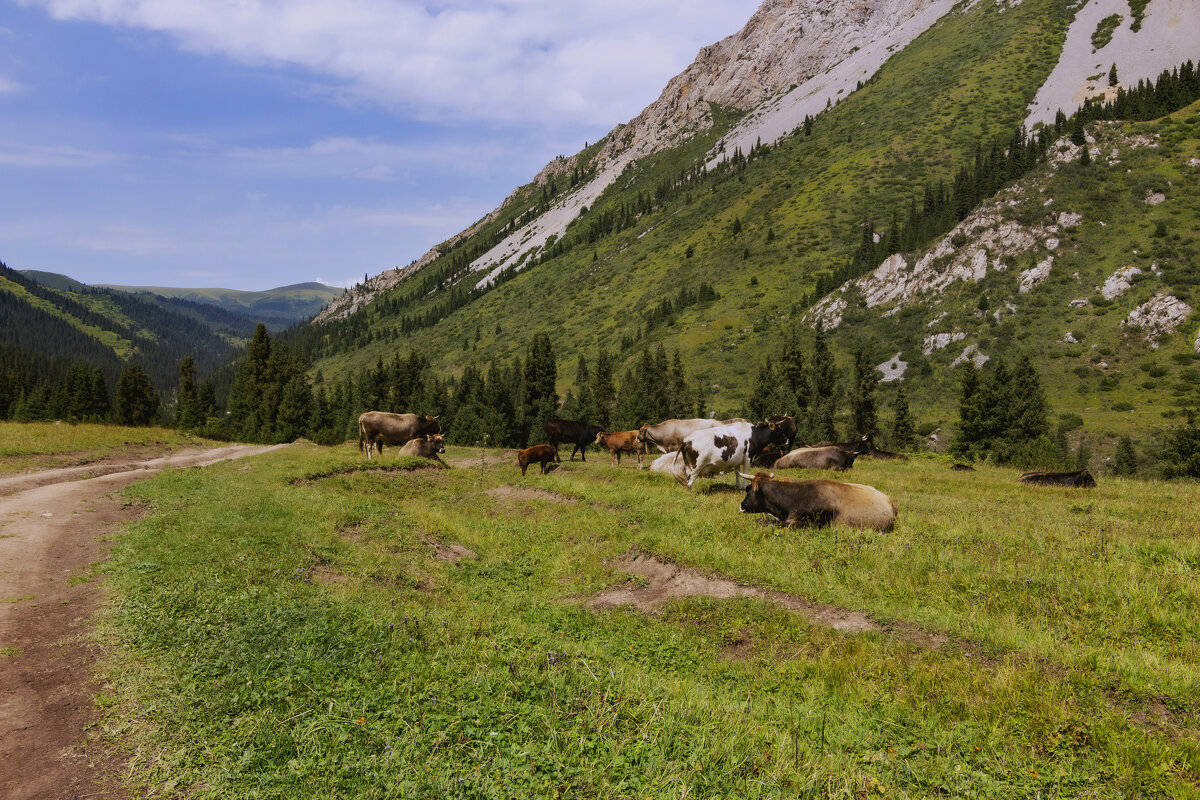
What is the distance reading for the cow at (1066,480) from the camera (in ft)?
75.0

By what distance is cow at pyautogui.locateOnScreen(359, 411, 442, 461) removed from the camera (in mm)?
31234

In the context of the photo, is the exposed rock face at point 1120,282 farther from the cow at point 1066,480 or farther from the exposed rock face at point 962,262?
the cow at point 1066,480

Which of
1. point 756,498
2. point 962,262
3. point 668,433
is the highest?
point 962,262

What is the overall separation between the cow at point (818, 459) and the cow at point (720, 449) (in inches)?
268

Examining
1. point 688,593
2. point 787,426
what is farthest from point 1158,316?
point 688,593

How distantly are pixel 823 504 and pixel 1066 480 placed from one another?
1607 cm

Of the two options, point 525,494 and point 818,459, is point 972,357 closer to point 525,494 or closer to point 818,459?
point 818,459

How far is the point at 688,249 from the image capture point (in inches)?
6294

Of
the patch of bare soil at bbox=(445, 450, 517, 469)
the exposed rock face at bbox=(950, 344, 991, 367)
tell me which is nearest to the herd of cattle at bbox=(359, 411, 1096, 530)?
the patch of bare soil at bbox=(445, 450, 517, 469)

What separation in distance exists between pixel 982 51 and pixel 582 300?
421 ft

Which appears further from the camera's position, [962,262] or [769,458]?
[962,262]

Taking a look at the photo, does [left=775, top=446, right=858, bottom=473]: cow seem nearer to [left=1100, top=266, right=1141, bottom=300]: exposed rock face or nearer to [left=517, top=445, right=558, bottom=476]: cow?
[left=517, top=445, right=558, bottom=476]: cow

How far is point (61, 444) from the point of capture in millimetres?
28812

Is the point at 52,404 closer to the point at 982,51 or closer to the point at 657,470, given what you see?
the point at 657,470
